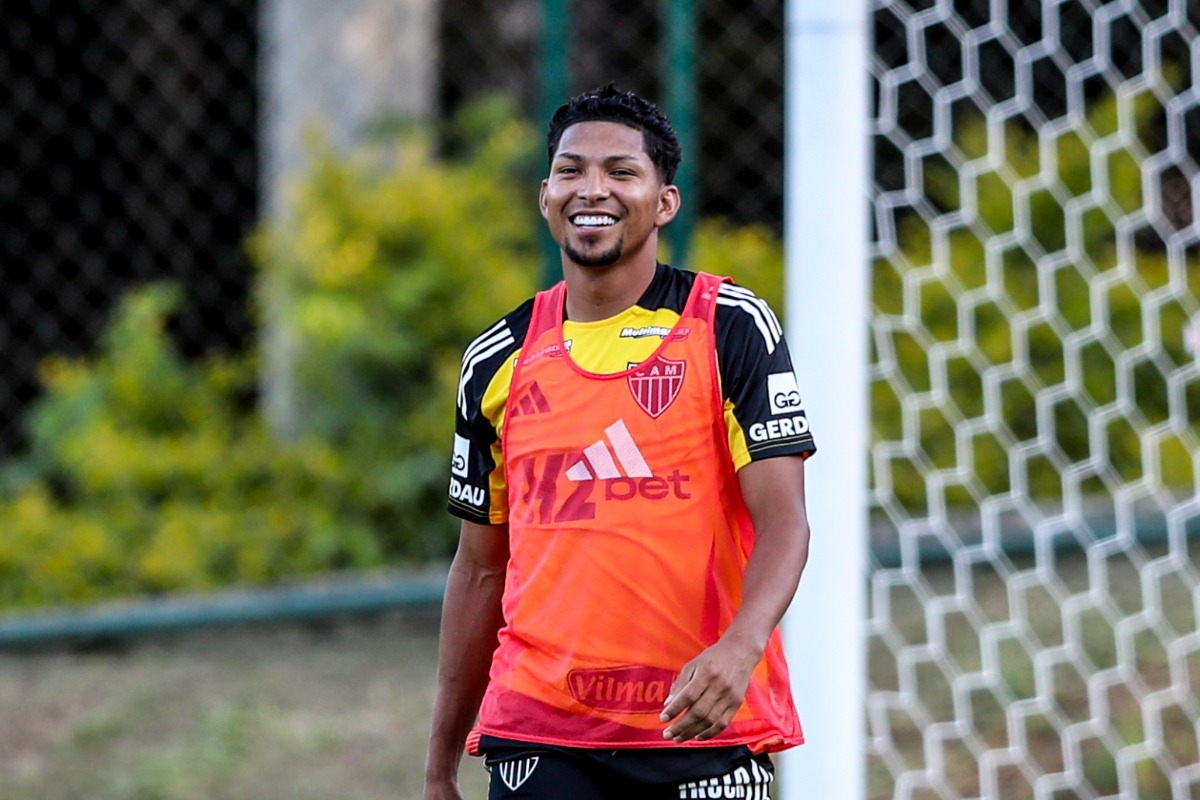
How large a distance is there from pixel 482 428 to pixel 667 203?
18.4 inches

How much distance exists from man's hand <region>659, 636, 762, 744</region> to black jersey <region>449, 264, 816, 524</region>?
33 cm

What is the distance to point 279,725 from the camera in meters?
5.14

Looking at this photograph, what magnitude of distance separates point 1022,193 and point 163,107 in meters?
3.84

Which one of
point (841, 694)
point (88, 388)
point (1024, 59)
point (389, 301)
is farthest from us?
point (88, 388)

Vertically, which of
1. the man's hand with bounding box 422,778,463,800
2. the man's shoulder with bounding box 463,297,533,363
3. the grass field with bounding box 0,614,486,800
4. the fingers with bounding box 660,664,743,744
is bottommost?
the grass field with bounding box 0,614,486,800

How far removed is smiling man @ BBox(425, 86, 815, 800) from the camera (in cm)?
249

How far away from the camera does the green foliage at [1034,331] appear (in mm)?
5500

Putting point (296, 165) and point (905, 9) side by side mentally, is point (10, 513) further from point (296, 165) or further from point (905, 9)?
point (905, 9)

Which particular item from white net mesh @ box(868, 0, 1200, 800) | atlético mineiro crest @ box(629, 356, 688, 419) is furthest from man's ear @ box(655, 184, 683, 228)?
white net mesh @ box(868, 0, 1200, 800)

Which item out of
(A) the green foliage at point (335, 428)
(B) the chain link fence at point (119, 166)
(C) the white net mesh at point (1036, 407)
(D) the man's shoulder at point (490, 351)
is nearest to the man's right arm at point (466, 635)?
(D) the man's shoulder at point (490, 351)

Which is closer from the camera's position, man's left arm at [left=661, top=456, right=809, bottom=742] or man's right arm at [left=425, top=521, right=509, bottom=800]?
man's left arm at [left=661, top=456, right=809, bottom=742]

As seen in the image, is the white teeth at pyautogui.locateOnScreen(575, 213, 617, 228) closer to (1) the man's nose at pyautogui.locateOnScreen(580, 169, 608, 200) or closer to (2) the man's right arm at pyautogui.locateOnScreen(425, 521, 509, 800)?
(1) the man's nose at pyautogui.locateOnScreen(580, 169, 608, 200)

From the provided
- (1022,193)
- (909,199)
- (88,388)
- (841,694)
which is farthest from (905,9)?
(88,388)

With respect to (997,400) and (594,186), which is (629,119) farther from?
(997,400)
